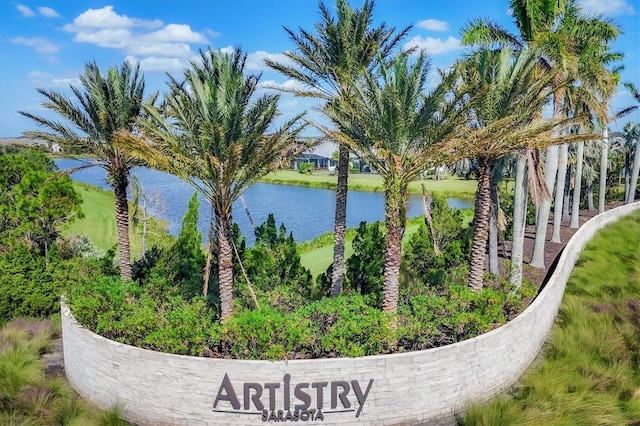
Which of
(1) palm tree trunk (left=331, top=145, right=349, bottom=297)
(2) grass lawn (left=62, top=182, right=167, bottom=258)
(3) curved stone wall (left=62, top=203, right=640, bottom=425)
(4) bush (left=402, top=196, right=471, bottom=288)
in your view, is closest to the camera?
(3) curved stone wall (left=62, top=203, right=640, bottom=425)

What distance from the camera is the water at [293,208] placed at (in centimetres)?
3969

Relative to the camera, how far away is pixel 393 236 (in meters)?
11.7

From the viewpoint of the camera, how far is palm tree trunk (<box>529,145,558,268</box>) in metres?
18.3

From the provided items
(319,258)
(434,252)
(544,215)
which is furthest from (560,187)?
(319,258)

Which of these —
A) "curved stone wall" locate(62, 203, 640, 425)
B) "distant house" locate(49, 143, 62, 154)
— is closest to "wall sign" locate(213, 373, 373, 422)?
"curved stone wall" locate(62, 203, 640, 425)

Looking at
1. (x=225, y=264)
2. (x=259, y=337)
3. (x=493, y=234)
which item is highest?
(x=493, y=234)

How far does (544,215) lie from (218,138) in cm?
1398

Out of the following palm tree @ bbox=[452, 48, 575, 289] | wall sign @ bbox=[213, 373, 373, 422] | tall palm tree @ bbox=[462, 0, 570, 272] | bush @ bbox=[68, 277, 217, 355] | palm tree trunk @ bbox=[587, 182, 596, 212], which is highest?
tall palm tree @ bbox=[462, 0, 570, 272]

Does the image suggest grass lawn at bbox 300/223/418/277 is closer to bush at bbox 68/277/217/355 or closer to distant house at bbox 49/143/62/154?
bush at bbox 68/277/217/355

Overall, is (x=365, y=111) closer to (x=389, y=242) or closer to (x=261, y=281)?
(x=389, y=242)

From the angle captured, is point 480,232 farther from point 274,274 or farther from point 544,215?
point 544,215

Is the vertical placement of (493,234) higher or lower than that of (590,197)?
lower

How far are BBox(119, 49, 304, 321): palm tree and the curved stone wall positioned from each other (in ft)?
7.13

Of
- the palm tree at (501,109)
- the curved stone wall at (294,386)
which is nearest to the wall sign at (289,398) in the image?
the curved stone wall at (294,386)
